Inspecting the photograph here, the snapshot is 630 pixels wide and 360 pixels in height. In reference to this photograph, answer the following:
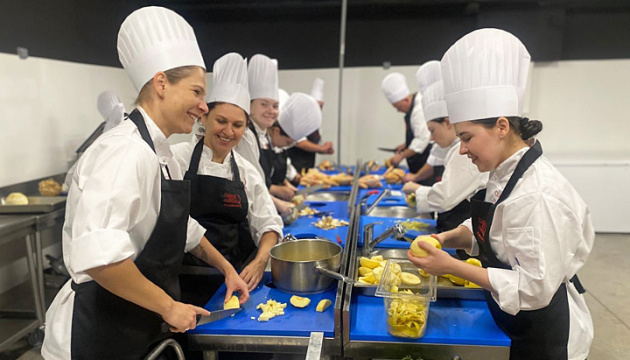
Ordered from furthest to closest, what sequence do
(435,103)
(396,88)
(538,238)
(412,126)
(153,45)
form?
(396,88)
(412,126)
(435,103)
(153,45)
(538,238)

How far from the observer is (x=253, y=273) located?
1.59 metres

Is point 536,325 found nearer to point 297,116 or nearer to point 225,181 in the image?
point 225,181

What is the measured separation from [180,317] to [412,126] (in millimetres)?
3805

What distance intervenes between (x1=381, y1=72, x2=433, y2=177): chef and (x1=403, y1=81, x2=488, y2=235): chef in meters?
1.38

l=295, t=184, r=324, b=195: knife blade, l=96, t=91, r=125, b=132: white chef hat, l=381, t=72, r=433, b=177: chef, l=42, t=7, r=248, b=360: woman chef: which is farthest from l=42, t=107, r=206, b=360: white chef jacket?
l=381, t=72, r=433, b=177: chef

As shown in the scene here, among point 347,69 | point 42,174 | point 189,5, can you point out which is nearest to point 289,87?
point 347,69

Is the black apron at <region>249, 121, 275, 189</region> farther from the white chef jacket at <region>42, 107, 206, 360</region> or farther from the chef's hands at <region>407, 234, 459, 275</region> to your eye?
the chef's hands at <region>407, 234, 459, 275</region>

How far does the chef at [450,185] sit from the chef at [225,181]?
991 millimetres

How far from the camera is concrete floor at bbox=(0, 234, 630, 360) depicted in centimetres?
277

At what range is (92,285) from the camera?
113 centimetres

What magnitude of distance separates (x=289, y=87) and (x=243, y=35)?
93 centimetres

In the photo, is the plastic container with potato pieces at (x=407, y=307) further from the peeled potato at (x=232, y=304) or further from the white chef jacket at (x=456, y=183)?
the white chef jacket at (x=456, y=183)

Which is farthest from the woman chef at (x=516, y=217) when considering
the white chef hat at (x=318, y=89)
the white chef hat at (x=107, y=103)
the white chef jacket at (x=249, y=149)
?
the white chef hat at (x=318, y=89)

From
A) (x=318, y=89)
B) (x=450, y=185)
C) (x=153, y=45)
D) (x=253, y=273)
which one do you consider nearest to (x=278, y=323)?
(x=253, y=273)
